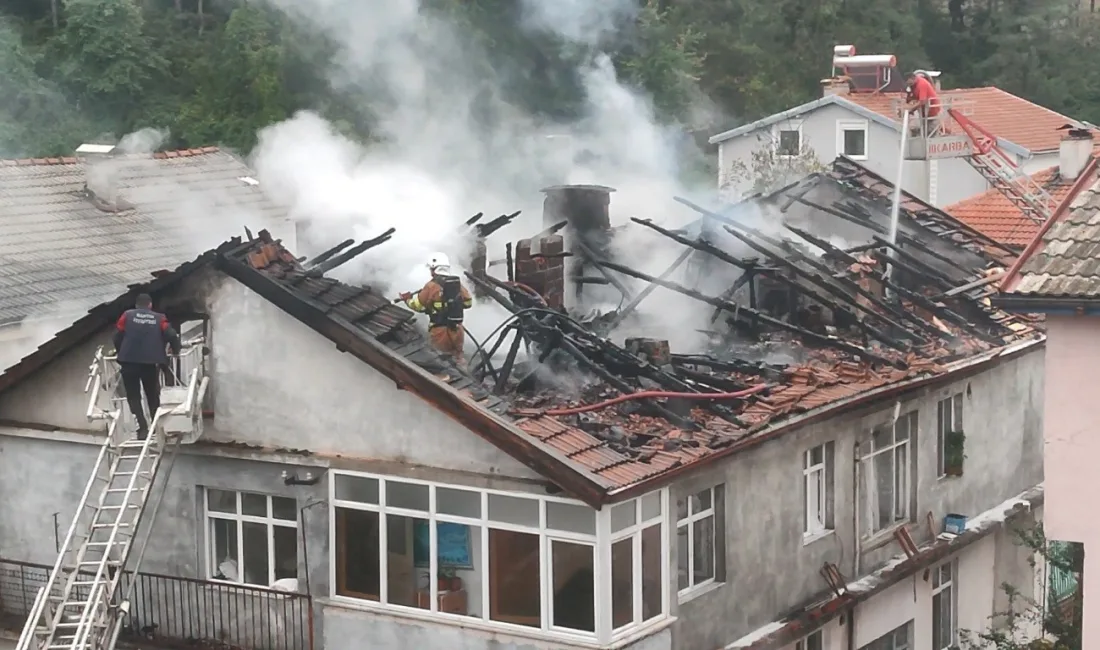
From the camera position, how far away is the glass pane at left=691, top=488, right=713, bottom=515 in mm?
14945

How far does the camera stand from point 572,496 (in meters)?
13.4

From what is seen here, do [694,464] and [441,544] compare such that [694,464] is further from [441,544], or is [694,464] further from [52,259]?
[52,259]

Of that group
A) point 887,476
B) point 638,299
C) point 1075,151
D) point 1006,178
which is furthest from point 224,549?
point 1075,151

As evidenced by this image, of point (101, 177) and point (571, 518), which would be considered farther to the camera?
point (101, 177)

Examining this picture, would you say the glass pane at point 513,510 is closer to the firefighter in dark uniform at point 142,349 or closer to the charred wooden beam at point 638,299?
the firefighter in dark uniform at point 142,349

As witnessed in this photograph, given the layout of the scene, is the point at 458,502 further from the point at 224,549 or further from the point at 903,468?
the point at 903,468

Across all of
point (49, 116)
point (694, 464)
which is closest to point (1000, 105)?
point (49, 116)

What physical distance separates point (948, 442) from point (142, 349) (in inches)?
396

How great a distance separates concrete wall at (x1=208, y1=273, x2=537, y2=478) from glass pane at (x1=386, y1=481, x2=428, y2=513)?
0.23 m

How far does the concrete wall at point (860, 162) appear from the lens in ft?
138

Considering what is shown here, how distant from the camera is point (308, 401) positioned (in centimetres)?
1492

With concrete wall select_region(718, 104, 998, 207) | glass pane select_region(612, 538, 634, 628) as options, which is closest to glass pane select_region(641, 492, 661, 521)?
glass pane select_region(612, 538, 634, 628)

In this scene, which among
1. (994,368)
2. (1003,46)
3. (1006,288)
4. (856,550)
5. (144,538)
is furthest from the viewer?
(1003,46)

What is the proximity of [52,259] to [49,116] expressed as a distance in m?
28.4
